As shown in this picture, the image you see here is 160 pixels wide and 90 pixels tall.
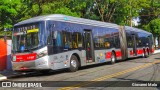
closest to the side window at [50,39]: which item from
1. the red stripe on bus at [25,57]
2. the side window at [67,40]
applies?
the red stripe on bus at [25,57]

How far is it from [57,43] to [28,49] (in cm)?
166

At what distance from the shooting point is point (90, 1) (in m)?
43.4

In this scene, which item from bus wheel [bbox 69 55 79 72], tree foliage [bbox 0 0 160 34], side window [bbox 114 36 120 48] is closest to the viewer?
bus wheel [bbox 69 55 79 72]

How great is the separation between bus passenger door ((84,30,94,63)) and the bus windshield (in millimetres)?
4772

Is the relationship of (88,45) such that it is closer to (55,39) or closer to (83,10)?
(55,39)

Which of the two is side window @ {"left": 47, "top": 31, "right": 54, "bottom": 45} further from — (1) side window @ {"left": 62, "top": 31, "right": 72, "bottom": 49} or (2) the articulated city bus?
(1) side window @ {"left": 62, "top": 31, "right": 72, "bottom": 49}

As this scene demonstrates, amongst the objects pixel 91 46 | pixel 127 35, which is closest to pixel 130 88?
pixel 91 46

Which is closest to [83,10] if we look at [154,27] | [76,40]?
[154,27]

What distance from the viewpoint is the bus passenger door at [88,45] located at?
67.9 feet

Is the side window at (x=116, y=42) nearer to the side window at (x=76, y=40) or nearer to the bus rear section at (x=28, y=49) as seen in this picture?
the side window at (x=76, y=40)

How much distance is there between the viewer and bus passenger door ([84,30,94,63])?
2070 centimetres

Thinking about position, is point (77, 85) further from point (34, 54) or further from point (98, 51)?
point (98, 51)

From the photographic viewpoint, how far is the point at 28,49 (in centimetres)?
1672

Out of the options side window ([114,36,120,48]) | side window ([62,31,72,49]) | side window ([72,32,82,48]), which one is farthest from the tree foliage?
side window ([62,31,72,49])
